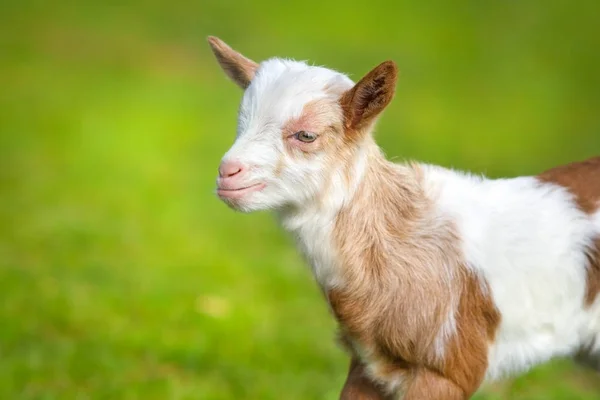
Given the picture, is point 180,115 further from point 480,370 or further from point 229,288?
point 480,370

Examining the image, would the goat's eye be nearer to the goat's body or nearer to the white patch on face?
the white patch on face

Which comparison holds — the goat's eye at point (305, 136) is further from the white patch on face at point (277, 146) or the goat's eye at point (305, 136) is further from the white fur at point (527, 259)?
the white fur at point (527, 259)

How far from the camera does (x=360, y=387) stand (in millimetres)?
4625

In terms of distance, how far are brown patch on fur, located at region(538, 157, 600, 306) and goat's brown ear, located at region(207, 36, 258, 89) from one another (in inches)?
57.7

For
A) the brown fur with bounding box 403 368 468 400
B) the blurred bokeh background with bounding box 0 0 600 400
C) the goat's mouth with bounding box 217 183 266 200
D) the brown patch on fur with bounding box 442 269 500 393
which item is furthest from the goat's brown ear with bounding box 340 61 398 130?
the brown fur with bounding box 403 368 468 400

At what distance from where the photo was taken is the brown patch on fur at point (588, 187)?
15.0 feet

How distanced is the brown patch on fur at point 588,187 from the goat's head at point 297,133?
3.36ft

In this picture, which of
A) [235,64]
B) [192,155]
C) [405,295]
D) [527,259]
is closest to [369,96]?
[235,64]

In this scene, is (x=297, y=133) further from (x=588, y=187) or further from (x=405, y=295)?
(x=588, y=187)

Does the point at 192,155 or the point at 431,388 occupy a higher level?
the point at 192,155

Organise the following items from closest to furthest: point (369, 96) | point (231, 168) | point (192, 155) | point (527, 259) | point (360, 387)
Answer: point (231, 168)
point (369, 96)
point (527, 259)
point (360, 387)
point (192, 155)

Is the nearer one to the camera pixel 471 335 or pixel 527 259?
pixel 471 335

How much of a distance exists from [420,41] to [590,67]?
118 inches

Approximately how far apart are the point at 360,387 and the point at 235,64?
161cm
